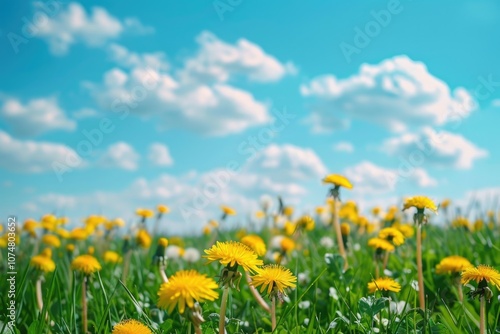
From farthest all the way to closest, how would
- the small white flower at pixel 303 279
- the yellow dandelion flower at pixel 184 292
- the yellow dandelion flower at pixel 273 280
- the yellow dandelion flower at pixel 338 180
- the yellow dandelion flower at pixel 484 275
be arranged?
1. the small white flower at pixel 303 279
2. the yellow dandelion flower at pixel 338 180
3. the yellow dandelion flower at pixel 484 275
4. the yellow dandelion flower at pixel 273 280
5. the yellow dandelion flower at pixel 184 292

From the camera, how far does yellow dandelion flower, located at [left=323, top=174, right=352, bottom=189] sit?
305cm

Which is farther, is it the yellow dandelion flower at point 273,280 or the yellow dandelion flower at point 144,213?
the yellow dandelion flower at point 144,213

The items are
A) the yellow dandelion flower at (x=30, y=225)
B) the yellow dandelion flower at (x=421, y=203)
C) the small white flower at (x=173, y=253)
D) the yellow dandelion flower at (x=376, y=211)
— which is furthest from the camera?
the yellow dandelion flower at (x=376, y=211)

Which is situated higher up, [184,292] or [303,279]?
[303,279]

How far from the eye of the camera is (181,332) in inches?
91.3

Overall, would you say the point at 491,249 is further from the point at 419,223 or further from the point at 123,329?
the point at 123,329

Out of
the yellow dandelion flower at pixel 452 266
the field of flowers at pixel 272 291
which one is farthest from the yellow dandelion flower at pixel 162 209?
the yellow dandelion flower at pixel 452 266

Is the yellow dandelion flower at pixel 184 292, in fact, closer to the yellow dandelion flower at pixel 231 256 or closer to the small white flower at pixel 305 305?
the yellow dandelion flower at pixel 231 256

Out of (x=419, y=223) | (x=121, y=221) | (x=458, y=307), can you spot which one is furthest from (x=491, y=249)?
(x=121, y=221)

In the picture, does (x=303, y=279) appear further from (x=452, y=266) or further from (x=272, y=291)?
(x=272, y=291)

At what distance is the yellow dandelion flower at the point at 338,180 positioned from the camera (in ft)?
10.0

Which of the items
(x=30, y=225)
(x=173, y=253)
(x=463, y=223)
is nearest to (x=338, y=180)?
(x=173, y=253)

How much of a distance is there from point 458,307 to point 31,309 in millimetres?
2372

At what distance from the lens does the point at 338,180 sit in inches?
120
